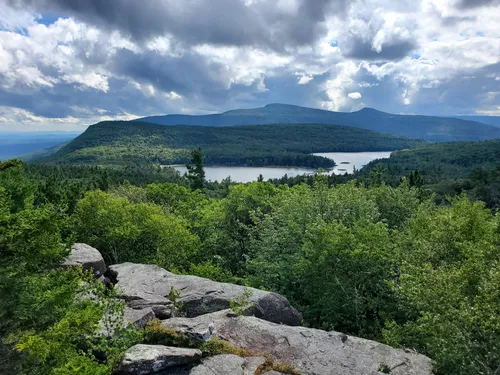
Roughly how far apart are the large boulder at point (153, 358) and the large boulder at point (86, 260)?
37.3 ft

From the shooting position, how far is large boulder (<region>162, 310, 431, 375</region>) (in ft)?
50.8

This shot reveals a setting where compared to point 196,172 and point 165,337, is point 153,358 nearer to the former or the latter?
point 165,337

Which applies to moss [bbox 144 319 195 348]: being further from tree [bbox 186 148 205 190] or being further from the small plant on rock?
tree [bbox 186 148 205 190]

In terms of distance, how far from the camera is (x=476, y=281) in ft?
59.6

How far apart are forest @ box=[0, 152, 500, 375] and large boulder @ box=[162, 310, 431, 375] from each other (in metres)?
1.65

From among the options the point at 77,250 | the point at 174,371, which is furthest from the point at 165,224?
the point at 174,371

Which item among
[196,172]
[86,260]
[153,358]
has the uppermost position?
[196,172]

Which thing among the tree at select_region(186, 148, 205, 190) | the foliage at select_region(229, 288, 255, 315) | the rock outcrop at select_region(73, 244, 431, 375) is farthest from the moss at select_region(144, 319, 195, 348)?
the tree at select_region(186, 148, 205, 190)

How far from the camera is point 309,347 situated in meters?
16.5

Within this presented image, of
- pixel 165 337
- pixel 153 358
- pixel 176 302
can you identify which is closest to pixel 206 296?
pixel 176 302

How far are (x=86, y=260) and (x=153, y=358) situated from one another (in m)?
13.3

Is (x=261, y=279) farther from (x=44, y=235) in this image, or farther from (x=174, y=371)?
(x=44, y=235)

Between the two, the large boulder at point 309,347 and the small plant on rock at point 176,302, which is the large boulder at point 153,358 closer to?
the large boulder at point 309,347

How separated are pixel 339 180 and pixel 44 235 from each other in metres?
172
